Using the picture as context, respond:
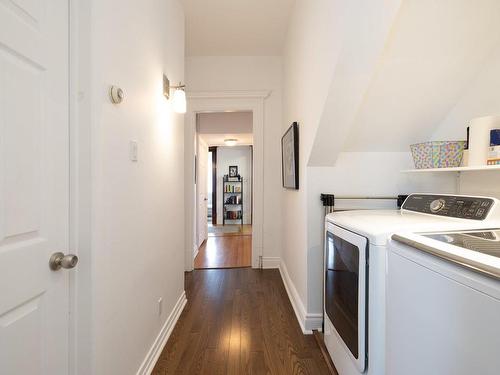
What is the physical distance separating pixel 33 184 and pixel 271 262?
276 centimetres

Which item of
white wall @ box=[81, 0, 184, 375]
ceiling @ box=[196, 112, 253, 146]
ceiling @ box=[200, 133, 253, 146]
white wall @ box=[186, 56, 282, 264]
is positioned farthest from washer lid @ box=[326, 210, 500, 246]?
ceiling @ box=[200, 133, 253, 146]

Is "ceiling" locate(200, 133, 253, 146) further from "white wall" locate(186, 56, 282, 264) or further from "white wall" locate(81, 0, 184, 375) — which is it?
"white wall" locate(81, 0, 184, 375)

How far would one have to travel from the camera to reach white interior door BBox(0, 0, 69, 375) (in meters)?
0.67

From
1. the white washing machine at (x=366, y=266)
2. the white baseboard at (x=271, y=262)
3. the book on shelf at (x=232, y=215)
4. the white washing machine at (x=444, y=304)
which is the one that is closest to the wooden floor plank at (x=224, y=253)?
the white baseboard at (x=271, y=262)

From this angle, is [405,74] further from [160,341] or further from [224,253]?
[224,253]

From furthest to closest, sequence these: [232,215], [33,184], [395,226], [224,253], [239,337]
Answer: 1. [232,215]
2. [224,253]
3. [239,337]
4. [395,226]
5. [33,184]

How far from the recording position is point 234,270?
10.1 feet

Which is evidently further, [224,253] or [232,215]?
[232,215]

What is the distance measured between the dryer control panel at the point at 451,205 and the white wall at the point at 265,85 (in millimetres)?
1786

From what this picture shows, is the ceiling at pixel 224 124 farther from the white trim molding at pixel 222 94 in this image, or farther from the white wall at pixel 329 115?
the white wall at pixel 329 115

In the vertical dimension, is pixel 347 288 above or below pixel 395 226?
below

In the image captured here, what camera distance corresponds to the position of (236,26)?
2516 mm

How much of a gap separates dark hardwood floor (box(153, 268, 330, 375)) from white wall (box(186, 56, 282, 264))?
96 centimetres

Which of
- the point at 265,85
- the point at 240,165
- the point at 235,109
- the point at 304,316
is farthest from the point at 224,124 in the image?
the point at 304,316
